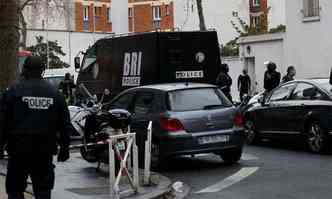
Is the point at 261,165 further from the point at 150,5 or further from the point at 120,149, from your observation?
the point at 150,5

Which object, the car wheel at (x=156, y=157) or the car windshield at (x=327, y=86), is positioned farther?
the car windshield at (x=327, y=86)

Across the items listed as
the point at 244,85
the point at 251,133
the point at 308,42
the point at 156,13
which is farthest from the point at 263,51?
the point at 156,13

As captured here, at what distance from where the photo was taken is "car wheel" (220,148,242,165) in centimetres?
1438

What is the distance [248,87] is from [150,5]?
182ft

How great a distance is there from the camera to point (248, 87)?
26500 mm

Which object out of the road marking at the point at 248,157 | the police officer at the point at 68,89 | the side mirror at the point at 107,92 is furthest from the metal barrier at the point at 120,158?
the police officer at the point at 68,89

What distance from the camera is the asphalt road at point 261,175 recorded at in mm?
11086

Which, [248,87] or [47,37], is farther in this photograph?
[47,37]

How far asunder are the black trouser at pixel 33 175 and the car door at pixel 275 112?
30.4 ft

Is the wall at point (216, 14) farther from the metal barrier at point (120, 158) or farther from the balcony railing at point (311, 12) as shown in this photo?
the metal barrier at point (120, 158)

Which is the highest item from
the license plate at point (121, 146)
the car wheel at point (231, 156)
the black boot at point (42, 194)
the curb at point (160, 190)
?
the license plate at point (121, 146)

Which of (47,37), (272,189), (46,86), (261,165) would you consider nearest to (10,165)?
(46,86)

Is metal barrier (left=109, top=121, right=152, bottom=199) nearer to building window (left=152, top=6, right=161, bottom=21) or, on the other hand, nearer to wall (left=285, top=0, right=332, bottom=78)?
wall (left=285, top=0, right=332, bottom=78)

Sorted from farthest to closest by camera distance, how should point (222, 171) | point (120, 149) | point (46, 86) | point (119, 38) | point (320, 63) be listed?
point (320, 63) → point (119, 38) → point (222, 171) → point (120, 149) → point (46, 86)
